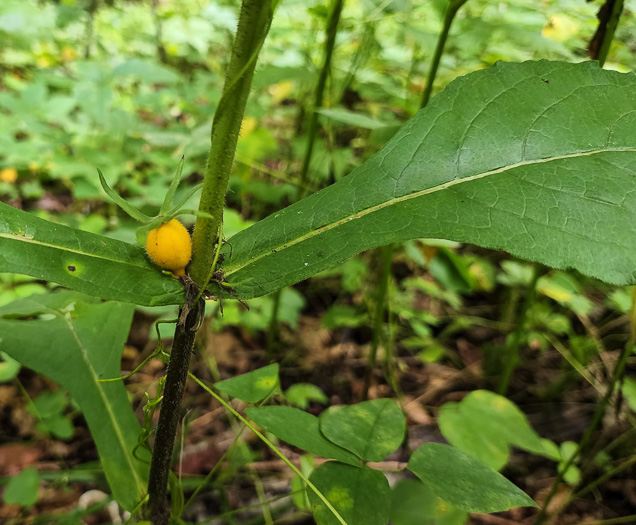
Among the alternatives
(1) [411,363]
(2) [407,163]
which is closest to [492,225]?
(2) [407,163]

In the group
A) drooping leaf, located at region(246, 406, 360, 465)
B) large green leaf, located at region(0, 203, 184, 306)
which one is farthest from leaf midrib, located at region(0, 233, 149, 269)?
drooping leaf, located at region(246, 406, 360, 465)

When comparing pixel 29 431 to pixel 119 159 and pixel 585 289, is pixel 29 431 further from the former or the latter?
pixel 585 289

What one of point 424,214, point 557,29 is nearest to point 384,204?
point 424,214

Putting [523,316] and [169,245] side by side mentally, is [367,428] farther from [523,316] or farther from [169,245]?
[523,316]

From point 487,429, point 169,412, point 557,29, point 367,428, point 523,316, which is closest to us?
point 169,412

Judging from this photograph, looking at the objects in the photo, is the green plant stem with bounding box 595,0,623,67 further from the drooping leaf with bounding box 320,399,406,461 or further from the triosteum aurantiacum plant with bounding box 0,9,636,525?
the drooping leaf with bounding box 320,399,406,461

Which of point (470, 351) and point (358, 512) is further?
point (470, 351)
